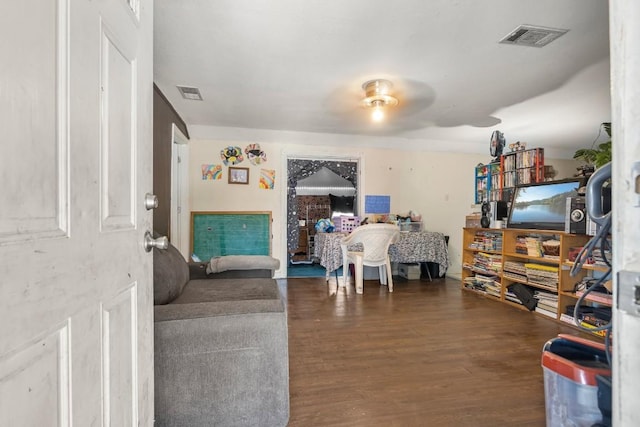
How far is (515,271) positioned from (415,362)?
2.08 meters

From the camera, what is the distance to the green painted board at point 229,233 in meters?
4.56

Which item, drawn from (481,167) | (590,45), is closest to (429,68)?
(590,45)

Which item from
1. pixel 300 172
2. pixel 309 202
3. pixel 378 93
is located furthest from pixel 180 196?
pixel 309 202

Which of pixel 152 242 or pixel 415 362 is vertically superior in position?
pixel 152 242

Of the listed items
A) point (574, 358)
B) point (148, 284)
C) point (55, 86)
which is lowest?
point (574, 358)

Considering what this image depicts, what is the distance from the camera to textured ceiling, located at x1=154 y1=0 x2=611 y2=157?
199cm

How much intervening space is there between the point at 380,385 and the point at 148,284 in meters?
1.43

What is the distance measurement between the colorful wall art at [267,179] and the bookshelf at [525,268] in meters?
2.88

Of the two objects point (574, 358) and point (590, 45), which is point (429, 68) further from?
point (574, 358)

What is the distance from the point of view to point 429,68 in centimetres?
275

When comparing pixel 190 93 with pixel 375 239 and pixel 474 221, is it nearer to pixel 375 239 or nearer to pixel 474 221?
pixel 375 239

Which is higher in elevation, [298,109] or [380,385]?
[298,109]

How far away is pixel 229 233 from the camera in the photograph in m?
4.66

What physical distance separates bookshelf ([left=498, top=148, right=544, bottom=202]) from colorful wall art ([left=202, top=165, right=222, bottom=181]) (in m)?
3.82
